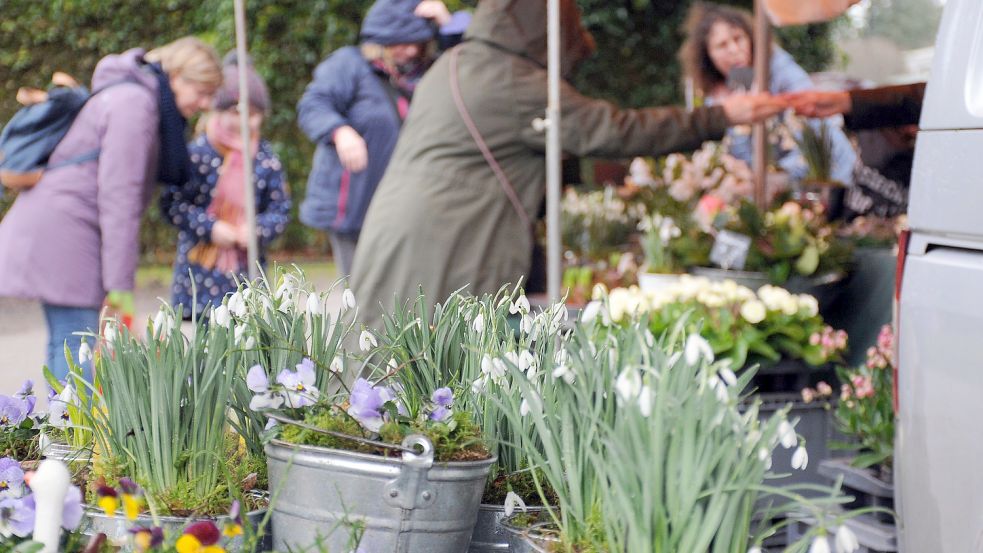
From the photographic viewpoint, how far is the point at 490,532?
1.47 m

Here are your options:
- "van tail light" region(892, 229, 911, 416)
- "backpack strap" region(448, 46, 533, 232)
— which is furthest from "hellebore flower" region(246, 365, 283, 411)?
"backpack strap" region(448, 46, 533, 232)

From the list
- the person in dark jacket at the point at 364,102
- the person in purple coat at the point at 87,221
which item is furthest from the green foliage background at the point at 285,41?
the person in purple coat at the point at 87,221

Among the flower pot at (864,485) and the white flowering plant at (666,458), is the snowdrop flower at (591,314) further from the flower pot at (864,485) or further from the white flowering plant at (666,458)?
the flower pot at (864,485)

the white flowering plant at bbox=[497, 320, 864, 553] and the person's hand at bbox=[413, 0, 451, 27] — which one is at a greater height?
the person's hand at bbox=[413, 0, 451, 27]

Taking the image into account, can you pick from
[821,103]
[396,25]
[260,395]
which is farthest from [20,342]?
[260,395]

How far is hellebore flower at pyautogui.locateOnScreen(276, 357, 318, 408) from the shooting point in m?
1.38

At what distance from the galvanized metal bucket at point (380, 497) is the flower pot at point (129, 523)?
0.22ft

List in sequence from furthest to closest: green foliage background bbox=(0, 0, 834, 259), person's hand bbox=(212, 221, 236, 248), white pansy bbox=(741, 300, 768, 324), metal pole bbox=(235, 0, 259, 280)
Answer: green foliage background bbox=(0, 0, 834, 259) < person's hand bbox=(212, 221, 236, 248) < metal pole bbox=(235, 0, 259, 280) < white pansy bbox=(741, 300, 768, 324)

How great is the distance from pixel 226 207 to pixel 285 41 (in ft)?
14.3

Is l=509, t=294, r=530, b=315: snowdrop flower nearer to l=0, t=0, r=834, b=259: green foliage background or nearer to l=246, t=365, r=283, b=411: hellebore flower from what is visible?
l=246, t=365, r=283, b=411: hellebore flower

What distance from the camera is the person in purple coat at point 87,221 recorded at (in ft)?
11.6

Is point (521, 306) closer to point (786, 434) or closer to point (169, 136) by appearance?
point (786, 434)

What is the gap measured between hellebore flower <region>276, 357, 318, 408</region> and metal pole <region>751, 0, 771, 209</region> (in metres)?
3.09

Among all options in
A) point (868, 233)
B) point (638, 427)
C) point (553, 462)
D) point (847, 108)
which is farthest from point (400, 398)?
point (868, 233)
